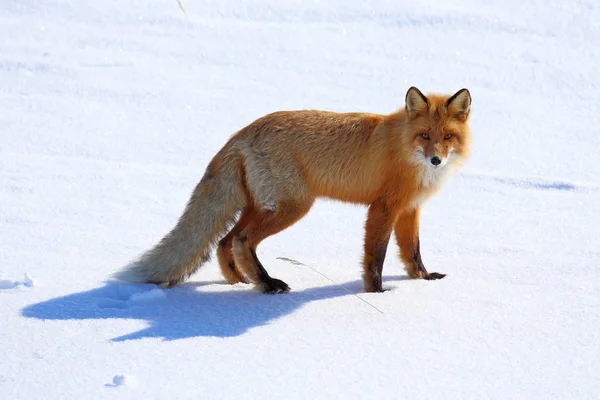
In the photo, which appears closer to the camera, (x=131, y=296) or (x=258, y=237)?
(x=131, y=296)

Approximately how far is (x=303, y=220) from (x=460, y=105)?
205 centimetres

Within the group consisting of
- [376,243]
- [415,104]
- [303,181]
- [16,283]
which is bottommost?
[16,283]

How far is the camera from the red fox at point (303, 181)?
17.5 feet

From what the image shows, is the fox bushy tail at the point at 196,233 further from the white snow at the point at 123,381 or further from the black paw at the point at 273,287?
the white snow at the point at 123,381

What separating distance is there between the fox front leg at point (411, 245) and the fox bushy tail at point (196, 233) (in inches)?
47.4

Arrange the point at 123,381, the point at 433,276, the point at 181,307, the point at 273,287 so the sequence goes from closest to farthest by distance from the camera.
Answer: the point at 123,381
the point at 181,307
the point at 273,287
the point at 433,276

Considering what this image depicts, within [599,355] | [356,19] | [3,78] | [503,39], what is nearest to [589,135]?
[503,39]

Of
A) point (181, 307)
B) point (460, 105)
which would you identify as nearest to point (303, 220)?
point (460, 105)

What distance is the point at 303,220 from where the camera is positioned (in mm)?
6988

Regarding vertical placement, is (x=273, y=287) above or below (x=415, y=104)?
below

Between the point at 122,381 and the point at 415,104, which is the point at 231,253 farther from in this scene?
the point at 122,381

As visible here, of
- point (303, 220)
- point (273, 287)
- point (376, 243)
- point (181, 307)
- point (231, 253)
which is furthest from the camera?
point (303, 220)

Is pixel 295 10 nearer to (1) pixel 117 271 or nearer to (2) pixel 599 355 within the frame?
(1) pixel 117 271

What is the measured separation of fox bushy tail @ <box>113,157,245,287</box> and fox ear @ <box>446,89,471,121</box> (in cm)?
150
